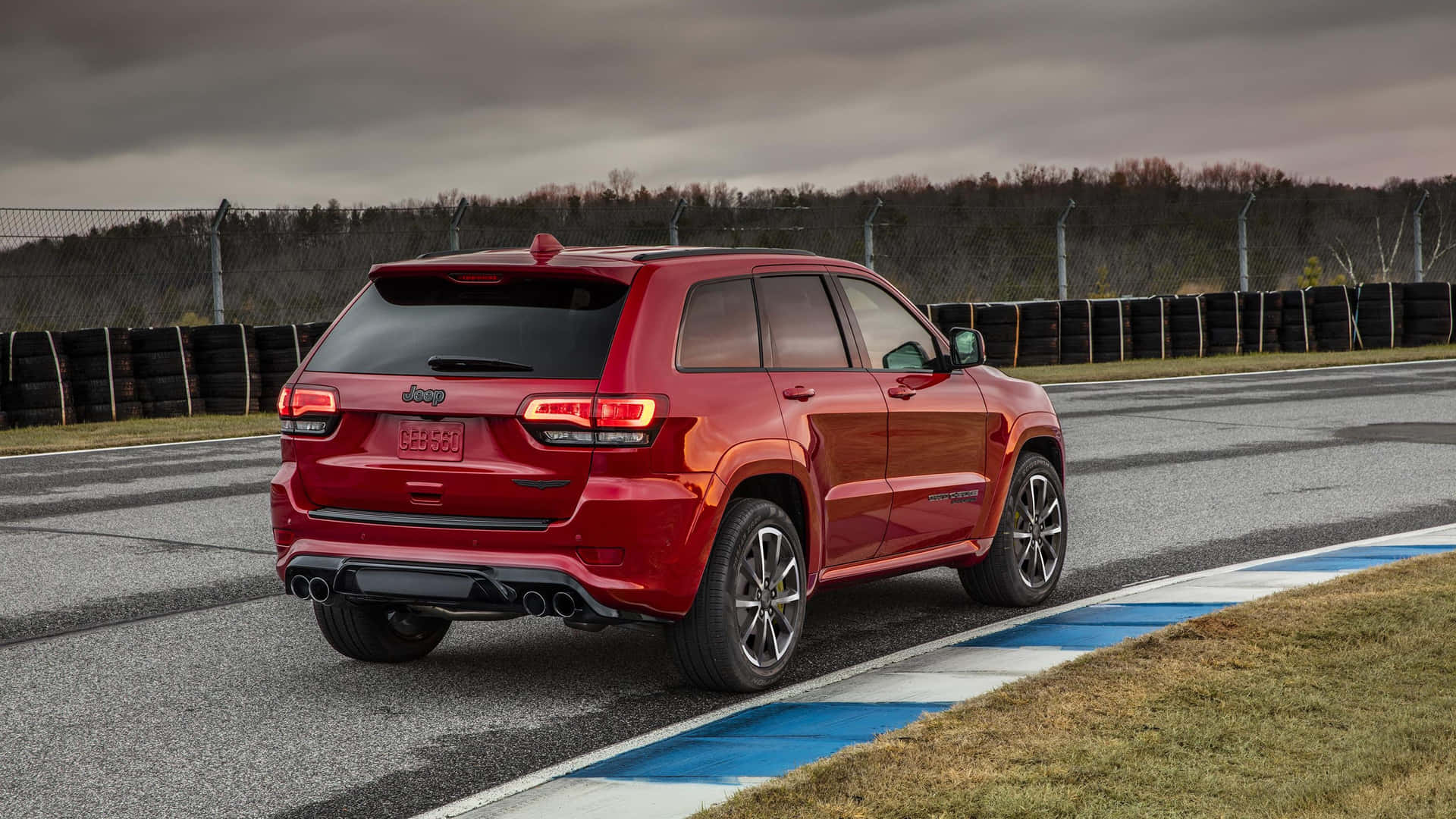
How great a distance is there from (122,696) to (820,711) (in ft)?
9.06

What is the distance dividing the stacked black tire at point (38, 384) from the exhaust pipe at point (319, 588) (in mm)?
13314

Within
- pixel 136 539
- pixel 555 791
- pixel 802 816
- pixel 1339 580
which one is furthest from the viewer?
pixel 136 539

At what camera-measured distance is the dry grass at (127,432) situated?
656 inches

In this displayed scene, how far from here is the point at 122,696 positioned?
615 centimetres

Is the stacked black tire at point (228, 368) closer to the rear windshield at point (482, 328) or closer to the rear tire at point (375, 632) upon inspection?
the rear tire at point (375, 632)

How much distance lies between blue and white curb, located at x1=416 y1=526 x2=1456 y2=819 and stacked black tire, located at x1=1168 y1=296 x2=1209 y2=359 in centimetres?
2078

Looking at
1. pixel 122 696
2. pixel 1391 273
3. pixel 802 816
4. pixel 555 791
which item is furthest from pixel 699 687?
pixel 1391 273

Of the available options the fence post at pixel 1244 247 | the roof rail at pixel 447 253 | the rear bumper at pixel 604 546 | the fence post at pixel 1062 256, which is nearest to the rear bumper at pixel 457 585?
the rear bumper at pixel 604 546

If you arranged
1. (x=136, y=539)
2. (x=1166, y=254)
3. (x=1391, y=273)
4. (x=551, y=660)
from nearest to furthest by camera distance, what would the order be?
(x=551, y=660)
(x=136, y=539)
(x=1166, y=254)
(x=1391, y=273)

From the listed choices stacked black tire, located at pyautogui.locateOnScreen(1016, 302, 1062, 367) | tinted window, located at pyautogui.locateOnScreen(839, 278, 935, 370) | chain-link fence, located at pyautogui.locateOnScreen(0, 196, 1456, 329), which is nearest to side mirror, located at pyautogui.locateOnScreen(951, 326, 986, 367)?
tinted window, located at pyautogui.locateOnScreen(839, 278, 935, 370)

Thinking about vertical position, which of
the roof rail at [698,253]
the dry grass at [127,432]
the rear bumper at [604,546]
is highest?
the roof rail at [698,253]

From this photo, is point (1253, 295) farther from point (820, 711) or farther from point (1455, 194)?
point (820, 711)

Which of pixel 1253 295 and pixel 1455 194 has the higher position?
pixel 1455 194

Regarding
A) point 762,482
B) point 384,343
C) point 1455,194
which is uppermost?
point 1455,194
